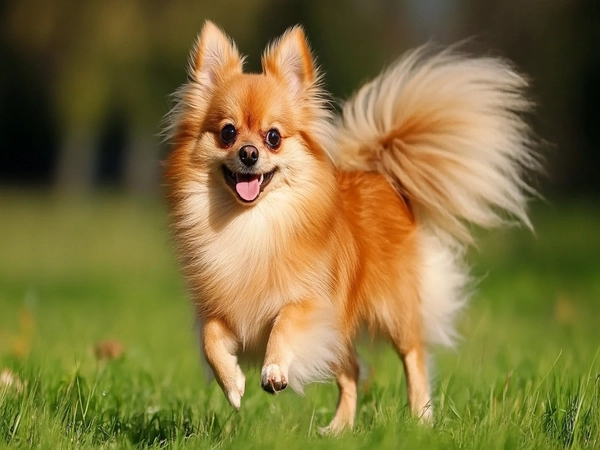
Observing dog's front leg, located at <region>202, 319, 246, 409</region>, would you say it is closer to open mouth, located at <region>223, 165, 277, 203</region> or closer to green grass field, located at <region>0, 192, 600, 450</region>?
green grass field, located at <region>0, 192, 600, 450</region>

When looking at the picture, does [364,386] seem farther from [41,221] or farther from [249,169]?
[41,221]

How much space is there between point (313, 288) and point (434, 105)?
1720mm

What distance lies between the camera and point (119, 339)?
8.64 metres

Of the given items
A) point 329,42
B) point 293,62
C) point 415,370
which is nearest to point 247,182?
point 293,62

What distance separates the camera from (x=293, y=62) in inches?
199

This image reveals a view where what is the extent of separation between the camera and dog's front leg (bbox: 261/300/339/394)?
169 inches

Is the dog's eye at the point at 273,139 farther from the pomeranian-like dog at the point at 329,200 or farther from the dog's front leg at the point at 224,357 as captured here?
the dog's front leg at the point at 224,357

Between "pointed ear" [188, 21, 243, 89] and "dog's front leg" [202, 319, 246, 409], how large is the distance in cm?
129

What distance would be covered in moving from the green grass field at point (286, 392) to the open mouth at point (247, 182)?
55cm

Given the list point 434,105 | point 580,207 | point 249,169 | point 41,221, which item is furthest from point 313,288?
point 41,221

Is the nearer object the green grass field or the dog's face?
the green grass field

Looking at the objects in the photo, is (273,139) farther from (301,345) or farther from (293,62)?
(301,345)

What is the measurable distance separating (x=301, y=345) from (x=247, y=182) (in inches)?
33.3

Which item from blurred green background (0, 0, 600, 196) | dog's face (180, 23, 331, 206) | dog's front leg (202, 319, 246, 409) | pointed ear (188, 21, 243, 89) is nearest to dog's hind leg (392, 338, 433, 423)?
dog's front leg (202, 319, 246, 409)
